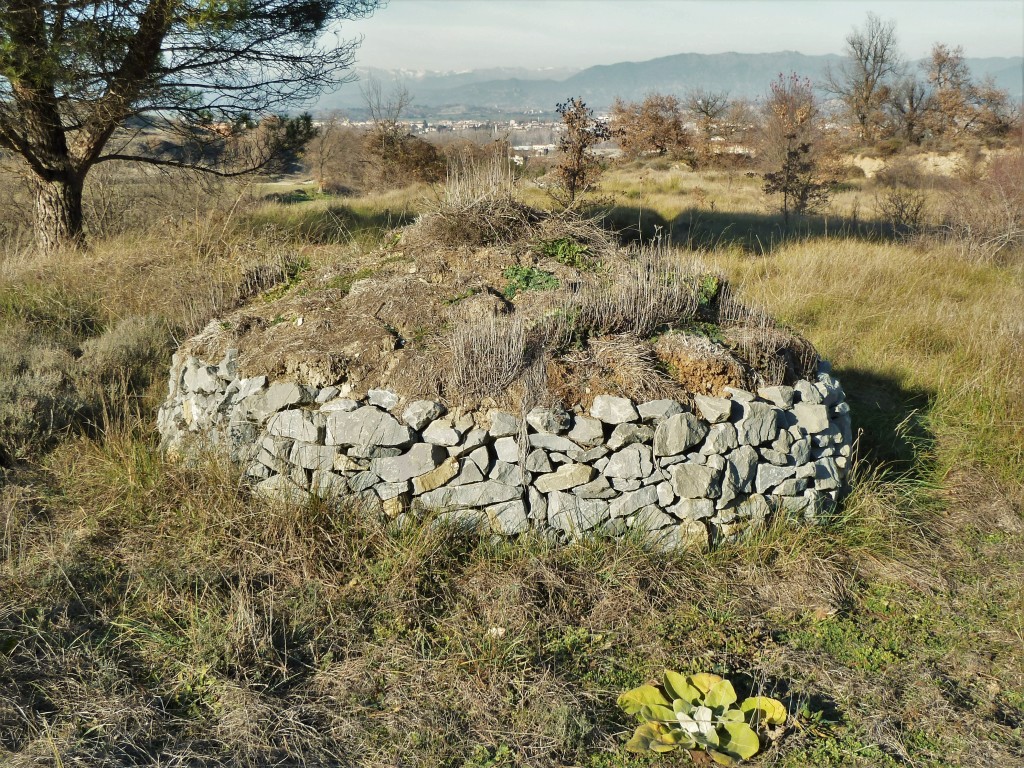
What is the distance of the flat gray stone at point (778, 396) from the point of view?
13.4ft

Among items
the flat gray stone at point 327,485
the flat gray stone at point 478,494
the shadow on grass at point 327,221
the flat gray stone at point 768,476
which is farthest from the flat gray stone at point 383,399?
the shadow on grass at point 327,221

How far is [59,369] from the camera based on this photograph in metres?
5.61

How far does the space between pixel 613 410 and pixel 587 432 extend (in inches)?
7.5

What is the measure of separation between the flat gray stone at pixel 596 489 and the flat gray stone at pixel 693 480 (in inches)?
13.5

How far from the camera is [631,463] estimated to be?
12.4ft

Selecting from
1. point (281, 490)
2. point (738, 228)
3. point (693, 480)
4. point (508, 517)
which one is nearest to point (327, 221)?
point (738, 228)

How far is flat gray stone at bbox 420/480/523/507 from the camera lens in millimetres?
3811

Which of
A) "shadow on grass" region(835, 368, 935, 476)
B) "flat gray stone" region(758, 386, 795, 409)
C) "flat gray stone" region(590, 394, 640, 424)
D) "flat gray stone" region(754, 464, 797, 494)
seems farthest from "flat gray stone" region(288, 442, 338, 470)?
"shadow on grass" region(835, 368, 935, 476)

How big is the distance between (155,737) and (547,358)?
2.60 m

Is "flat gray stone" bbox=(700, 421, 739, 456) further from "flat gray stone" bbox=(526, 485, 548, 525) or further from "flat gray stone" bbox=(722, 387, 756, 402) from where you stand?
"flat gray stone" bbox=(526, 485, 548, 525)

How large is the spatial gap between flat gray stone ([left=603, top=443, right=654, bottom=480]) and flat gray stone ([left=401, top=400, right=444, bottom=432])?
99 cm

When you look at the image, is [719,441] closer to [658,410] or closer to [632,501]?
[658,410]

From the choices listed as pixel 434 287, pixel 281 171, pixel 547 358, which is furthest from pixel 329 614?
pixel 281 171

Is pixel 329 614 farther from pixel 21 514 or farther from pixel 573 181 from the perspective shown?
pixel 573 181
